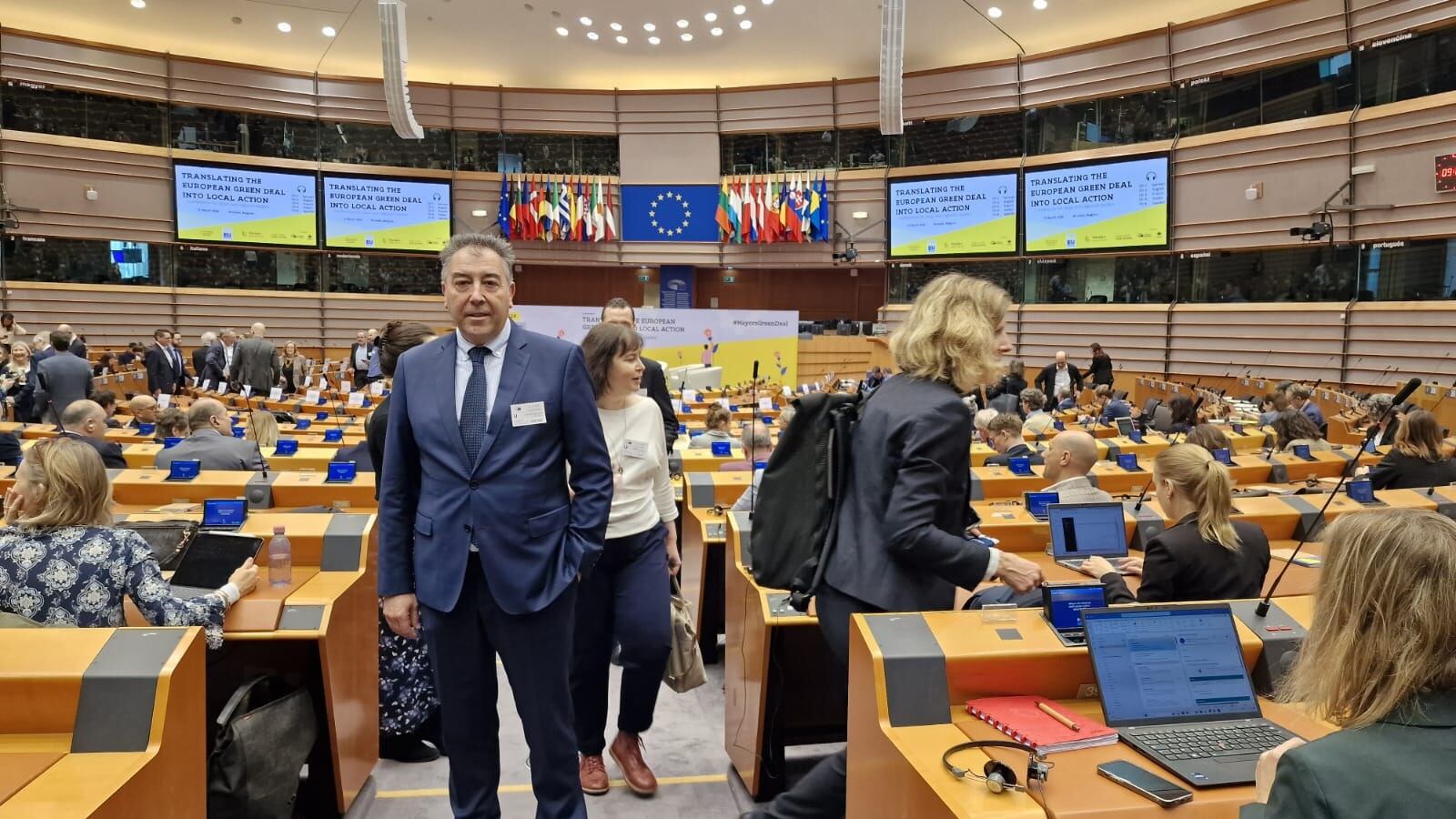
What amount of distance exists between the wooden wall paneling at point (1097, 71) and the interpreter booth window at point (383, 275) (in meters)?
12.0

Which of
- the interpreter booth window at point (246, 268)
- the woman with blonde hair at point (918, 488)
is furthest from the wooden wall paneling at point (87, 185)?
the woman with blonde hair at point (918, 488)

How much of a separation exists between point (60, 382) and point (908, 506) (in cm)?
971

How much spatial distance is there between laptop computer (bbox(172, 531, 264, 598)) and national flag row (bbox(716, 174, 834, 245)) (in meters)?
16.6

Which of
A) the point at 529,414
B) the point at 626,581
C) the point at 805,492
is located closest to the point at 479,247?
the point at 529,414

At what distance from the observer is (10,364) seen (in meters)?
9.84

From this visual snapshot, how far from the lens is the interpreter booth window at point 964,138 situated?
675 inches

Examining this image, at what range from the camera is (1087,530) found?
3.72 metres

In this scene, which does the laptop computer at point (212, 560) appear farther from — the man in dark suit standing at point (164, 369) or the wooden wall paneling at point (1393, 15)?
the wooden wall paneling at point (1393, 15)

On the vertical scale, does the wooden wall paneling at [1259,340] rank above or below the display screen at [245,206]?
below

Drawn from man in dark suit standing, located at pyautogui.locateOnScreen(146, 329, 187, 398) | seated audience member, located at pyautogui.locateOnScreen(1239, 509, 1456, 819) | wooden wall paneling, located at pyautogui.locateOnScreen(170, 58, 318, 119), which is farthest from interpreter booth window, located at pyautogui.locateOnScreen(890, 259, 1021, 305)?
seated audience member, located at pyautogui.locateOnScreen(1239, 509, 1456, 819)

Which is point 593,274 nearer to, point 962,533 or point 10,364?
point 10,364

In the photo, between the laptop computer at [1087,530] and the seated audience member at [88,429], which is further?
the seated audience member at [88,429]

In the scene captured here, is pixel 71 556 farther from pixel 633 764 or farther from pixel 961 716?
pixel 961 716

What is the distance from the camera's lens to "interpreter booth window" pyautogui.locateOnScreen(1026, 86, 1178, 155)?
50.8 feet
